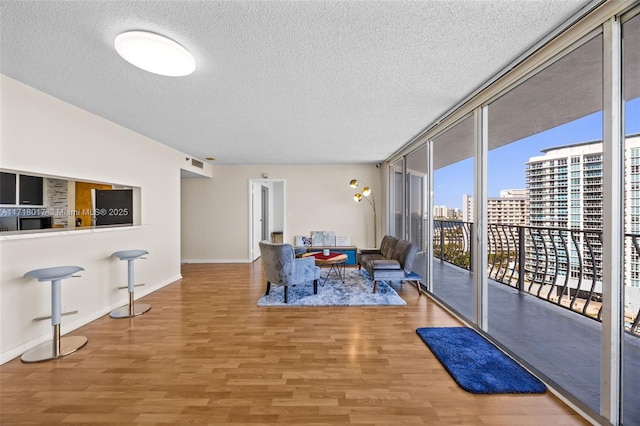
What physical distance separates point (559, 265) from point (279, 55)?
4166mm

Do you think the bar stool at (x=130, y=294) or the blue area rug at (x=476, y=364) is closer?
the blue area rug at (x=476, y=364)

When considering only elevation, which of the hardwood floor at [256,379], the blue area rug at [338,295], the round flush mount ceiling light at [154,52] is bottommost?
the hardwood floor at [256,379]

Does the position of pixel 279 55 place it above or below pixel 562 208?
above

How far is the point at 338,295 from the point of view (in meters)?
3.84

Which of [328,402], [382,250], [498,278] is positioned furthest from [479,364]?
[382,250]

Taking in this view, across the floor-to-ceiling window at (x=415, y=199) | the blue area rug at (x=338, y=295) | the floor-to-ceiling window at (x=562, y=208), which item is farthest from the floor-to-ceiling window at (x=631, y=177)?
the floor-to-ceiling window at (x=415, y=199)

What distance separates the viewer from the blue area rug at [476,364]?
184 cm

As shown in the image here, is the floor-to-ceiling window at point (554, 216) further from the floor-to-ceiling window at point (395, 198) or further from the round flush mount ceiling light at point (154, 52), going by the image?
the round flush mount ceiling light at point (154, 52)

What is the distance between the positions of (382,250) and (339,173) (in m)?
2.37

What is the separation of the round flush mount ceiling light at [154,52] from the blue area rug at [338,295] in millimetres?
2874

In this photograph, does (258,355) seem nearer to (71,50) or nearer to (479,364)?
(479,364)

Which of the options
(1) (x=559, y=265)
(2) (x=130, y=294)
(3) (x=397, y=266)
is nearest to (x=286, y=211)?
(3) (x=397, y=266)

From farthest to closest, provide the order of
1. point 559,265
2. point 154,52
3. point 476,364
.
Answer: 1. point 559,265
2. point 476,364
3. point 154,52

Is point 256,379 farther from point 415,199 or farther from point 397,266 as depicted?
point 415,199
